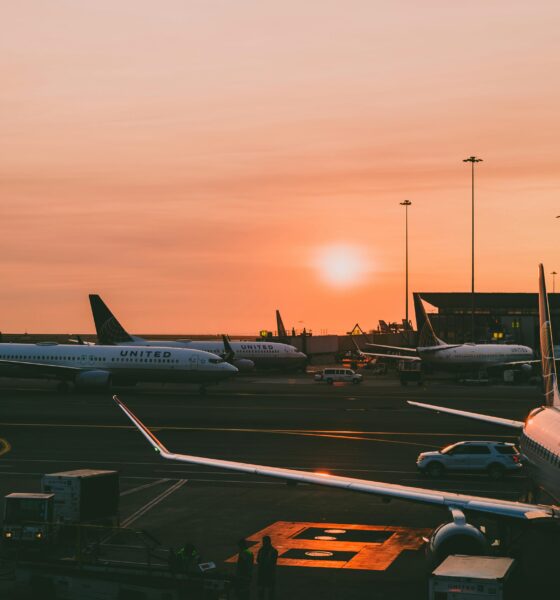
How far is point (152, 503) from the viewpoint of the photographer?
42.8 metres

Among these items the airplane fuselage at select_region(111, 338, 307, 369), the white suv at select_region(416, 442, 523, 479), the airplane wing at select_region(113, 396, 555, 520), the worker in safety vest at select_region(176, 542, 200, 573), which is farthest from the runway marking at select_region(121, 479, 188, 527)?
the airplane fuselage at select_region(111, 338, 307, 369)

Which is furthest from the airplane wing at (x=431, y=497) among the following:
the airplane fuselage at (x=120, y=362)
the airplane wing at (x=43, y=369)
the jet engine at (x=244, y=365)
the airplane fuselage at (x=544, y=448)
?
the jet engine at (x=244, y=365)

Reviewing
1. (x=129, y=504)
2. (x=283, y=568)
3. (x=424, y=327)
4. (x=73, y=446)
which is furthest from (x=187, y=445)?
(x=424, y=327)

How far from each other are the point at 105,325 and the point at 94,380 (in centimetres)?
2934

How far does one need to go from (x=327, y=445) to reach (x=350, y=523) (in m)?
23.1

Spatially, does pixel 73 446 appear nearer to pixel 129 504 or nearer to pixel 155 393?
pixel 129 504

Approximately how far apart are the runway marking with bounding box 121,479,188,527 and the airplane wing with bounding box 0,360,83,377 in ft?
199

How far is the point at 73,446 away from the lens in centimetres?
6141

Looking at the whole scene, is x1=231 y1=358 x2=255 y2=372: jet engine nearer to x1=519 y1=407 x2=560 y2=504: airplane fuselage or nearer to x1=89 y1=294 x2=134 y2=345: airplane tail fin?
x1=89 y1=294 x2=134 y2=345: airplane tail fin

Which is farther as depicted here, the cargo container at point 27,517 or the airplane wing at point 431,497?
the cargo container at point 27,517

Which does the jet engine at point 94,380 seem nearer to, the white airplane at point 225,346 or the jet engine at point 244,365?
the white airplane at point 225,346

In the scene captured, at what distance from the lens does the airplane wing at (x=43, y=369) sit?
350ft

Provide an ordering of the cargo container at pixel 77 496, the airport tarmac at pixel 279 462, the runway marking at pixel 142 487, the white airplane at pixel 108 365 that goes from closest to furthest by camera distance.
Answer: the airport tarmac at pixel 279 462
the cargo container at pixel 77 496
the runway marking at pixel 142 487
the white airplane at pixel 108 365

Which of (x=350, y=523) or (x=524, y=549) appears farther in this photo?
(x=350, y=523)
